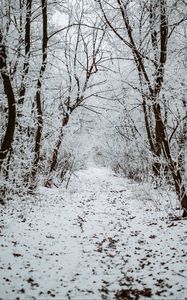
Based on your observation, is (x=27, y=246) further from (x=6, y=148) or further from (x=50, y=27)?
(x=50, y=27)

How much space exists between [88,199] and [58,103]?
16.5ft

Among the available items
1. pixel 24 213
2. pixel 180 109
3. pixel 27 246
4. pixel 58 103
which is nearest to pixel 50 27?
pixel 58 103

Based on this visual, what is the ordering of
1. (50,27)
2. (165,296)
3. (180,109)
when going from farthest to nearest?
(180,109)
(50,27)
(165,296)

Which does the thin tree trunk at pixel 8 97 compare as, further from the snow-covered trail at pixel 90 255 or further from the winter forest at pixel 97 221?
the snow-covered trail at pixel 90 255

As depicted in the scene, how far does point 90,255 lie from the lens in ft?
19.8

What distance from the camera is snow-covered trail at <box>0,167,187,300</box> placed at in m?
4.48

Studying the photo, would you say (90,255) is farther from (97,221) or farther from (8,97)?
(8,97)

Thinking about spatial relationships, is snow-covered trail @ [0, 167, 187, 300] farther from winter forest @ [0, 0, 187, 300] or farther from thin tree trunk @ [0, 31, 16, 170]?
thin tree trunk @ [0, 31, 16, 170]

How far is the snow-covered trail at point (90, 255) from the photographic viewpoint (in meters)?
4.48

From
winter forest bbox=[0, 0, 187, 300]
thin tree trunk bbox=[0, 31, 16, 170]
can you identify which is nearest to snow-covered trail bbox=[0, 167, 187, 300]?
winter forest bbox=[0, 0, 187, 300]

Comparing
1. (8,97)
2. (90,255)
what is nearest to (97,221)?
(90,255)

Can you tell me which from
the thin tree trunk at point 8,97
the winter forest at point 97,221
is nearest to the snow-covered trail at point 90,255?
the winter forest at point 97,221

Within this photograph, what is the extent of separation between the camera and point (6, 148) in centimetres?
719

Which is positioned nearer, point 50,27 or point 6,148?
point 6,148
